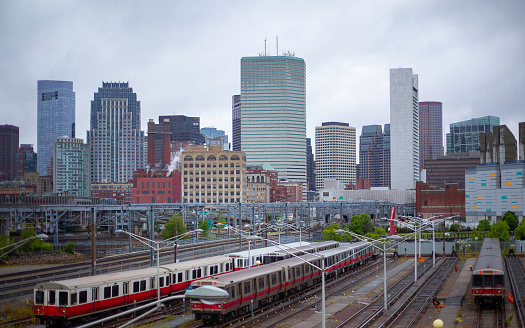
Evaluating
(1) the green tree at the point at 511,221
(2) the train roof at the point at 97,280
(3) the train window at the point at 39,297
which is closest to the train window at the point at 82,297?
(2) the train roof at the point at 97,280

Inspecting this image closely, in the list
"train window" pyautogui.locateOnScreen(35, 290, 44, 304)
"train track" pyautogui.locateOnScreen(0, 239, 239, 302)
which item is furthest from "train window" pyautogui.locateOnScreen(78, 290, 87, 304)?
"train track" pyautogui.locateOnScreen(0, 239, 239, 302)

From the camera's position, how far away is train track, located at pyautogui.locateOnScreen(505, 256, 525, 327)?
123ft

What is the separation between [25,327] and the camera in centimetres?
3450

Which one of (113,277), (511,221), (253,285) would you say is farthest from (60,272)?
(511,221)

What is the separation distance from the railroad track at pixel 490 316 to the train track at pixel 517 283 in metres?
1.05

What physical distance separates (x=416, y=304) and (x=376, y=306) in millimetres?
3363

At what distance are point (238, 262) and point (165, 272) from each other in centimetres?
1207

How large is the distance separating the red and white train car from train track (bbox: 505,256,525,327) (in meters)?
24.2

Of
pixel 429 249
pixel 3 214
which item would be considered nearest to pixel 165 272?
pixel 429 249

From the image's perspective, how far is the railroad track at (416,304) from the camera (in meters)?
36.1

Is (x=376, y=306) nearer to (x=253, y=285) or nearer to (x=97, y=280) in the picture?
(x=253, y=285)

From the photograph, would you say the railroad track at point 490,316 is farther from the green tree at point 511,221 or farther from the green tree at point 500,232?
the green tree at point 511,221

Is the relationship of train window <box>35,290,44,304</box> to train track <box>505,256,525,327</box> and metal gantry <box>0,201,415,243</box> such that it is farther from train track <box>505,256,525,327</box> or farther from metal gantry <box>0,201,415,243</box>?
train track <box>505,256,525,327</box>

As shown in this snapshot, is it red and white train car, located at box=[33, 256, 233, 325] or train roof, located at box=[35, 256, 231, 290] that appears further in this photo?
train roof, located at box=[35, 256, 231, 290]
